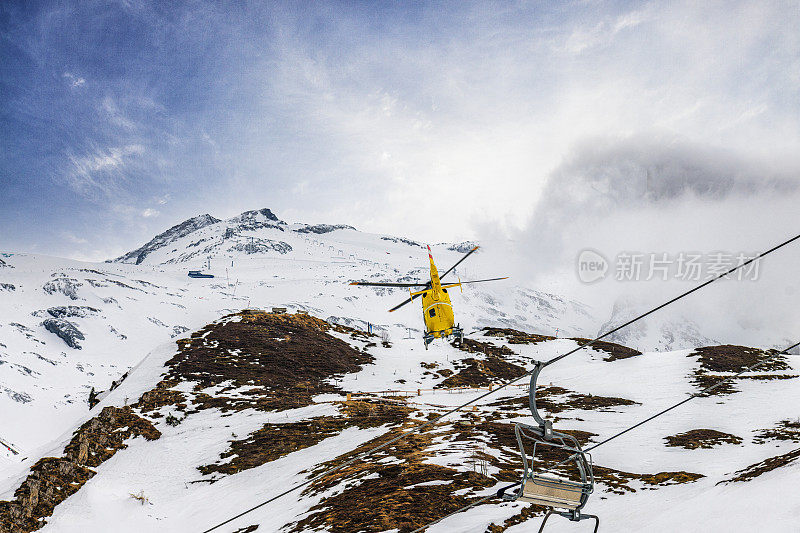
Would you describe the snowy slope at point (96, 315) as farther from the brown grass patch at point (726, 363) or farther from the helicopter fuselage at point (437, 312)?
the brown grass patch at point (726, 363)

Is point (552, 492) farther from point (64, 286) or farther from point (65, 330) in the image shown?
point (64, 286)

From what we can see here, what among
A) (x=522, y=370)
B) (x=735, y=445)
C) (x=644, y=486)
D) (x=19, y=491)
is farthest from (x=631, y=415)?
(x=19, y=491)

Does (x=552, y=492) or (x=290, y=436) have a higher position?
(x=552, y=492)

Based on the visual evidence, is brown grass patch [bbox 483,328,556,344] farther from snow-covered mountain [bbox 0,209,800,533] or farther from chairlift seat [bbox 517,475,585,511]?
chairlift seat [bbox 517,475,585,511]

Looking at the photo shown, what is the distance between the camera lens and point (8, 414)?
198 feet

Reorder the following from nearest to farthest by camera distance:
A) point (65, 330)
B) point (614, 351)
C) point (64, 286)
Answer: point (614, 351), point (65, 330), point (64, 286)

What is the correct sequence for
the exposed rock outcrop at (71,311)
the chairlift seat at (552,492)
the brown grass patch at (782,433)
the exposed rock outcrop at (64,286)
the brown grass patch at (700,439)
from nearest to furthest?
the chairlift seat at (552,492), the brown grass patch at (782,433), the brown grass patch at (700,439), the exposed rock outcrop at (71,311), the exposed rock outcrop at (64,286)

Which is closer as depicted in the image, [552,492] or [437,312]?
[552,492]

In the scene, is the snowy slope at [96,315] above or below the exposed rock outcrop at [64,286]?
below

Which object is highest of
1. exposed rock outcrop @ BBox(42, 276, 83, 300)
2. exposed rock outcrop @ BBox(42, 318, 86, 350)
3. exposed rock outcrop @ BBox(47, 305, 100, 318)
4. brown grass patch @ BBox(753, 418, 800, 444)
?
exposed rock outcrop @ BBox(42, 276, 83, 300)

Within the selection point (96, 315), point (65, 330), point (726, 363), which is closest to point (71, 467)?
point (726, 363)

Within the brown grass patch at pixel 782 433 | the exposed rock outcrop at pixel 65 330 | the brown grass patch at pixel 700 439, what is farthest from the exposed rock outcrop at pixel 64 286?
the brown grass patch at pixel 782 433

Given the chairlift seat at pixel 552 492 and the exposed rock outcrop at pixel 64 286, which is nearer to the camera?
the chairlift seat at pixel 552 492

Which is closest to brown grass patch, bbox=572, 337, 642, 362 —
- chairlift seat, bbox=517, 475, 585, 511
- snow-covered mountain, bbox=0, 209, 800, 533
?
snow-covered mountain, bbox=0, 209, 800, 533
